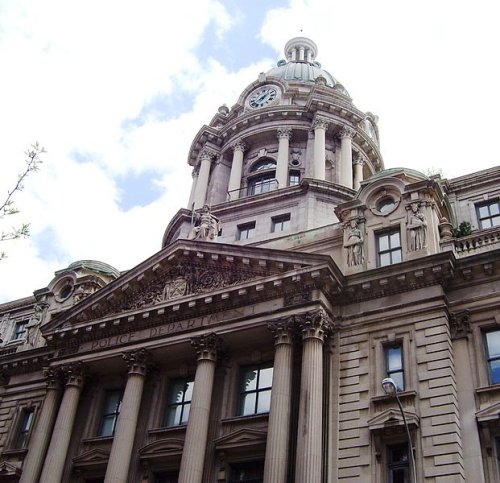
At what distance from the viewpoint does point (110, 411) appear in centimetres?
3309

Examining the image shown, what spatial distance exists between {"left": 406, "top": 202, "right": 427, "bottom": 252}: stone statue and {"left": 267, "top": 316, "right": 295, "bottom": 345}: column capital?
6.04 m

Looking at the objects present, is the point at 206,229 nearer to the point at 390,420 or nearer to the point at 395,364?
the point at 395,364

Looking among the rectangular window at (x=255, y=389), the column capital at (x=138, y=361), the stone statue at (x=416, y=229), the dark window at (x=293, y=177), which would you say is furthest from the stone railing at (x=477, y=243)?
the dark window at (x=293, y=177)

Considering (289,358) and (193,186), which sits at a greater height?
(193,186)

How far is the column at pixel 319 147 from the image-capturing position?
45688mm

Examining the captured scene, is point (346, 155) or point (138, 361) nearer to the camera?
point (138, 361)

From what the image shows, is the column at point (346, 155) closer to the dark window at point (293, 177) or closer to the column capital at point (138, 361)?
the dark window at point (293, 177)

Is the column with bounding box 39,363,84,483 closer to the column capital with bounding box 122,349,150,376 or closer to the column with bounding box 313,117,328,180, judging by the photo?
the column capital with bounding box 122,349,150,376

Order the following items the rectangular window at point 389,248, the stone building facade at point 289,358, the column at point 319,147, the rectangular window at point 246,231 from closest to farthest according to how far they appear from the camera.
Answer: the stone building facade at point 289,358 → the rectangular window at point 389,248 → the rectangular window at point 246,231 → the column at point 319,147

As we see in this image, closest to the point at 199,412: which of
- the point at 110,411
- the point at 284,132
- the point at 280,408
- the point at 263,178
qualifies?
the point at 280,408

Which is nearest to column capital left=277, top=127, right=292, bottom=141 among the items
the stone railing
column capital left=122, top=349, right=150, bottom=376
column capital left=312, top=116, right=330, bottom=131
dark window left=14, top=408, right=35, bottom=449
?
column capital left=312, top=116, right=330, bottom=131

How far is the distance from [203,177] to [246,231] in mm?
10359

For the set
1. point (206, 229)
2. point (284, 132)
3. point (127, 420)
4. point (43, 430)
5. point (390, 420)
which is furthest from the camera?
point (284, 132)

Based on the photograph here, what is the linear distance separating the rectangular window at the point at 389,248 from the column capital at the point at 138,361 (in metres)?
11.3
